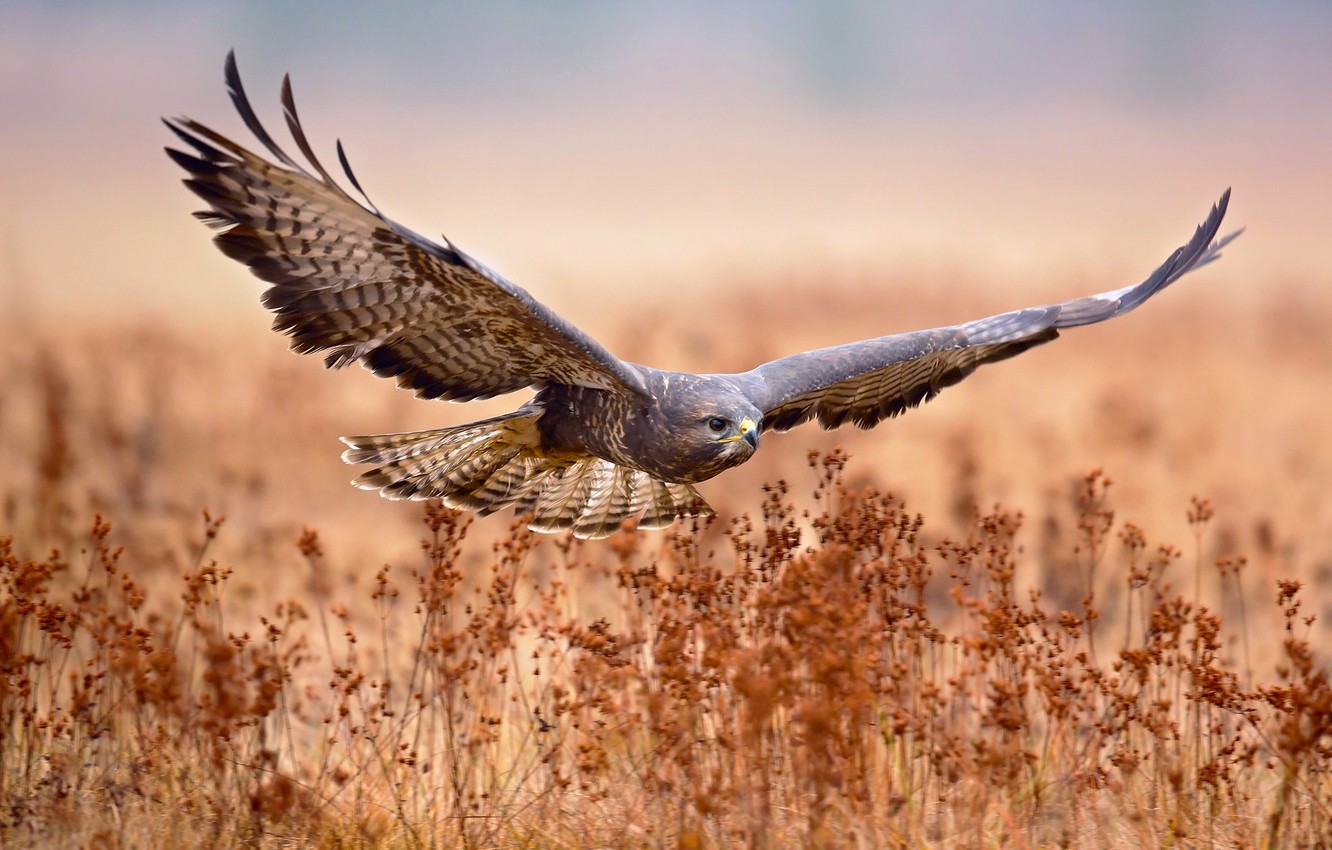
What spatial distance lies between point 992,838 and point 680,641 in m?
1.43

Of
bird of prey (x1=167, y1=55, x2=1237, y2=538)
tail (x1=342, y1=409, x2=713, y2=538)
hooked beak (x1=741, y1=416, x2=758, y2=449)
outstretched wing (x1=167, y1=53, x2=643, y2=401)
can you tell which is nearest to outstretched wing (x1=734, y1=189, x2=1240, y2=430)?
bird of prey (x1=167, y1=55, x2=1237, y2=538)

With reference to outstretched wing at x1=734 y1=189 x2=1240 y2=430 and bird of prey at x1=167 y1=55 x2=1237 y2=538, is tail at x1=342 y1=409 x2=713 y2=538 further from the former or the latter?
outstretched wing at x1=734 y1=189 x2=1240 y2=430

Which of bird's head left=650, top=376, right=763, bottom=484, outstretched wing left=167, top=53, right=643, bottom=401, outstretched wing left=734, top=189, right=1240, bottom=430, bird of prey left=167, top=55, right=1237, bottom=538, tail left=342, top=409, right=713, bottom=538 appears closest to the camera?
outstretched wing left=167, top=53, right=643, bottom=401

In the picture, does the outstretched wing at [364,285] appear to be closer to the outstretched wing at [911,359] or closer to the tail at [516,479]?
the tail at [516,479]

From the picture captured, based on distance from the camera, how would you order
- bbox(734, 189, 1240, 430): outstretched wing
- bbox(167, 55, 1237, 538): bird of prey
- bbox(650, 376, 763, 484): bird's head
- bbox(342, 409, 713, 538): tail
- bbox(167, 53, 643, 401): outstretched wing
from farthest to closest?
bbox(734, 189, 1240, 430): outstretched wing → bbox(342, 409, 713, 538): tail → bbox(650, 376, 763, 484): bird's head → bbox(167, 55, 1237, 538): bird of prey → bbox(167, 53, 643, 401): outstretched wing

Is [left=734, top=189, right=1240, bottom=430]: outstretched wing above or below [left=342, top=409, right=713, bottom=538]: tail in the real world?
above

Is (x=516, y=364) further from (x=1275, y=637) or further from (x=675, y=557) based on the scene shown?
(x=1275, y=637)

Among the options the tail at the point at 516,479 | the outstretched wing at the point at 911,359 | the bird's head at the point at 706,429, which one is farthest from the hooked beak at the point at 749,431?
the tail at the point at 516,479

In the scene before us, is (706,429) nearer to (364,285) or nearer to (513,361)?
(513,361)

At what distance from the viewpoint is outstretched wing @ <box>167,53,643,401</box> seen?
4.53 m

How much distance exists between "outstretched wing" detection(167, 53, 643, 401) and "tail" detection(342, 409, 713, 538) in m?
0.58

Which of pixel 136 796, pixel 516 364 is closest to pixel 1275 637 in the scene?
pixel 516 364

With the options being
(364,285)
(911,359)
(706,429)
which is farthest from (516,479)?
(911,359)

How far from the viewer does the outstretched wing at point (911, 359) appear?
6281 millimetres
